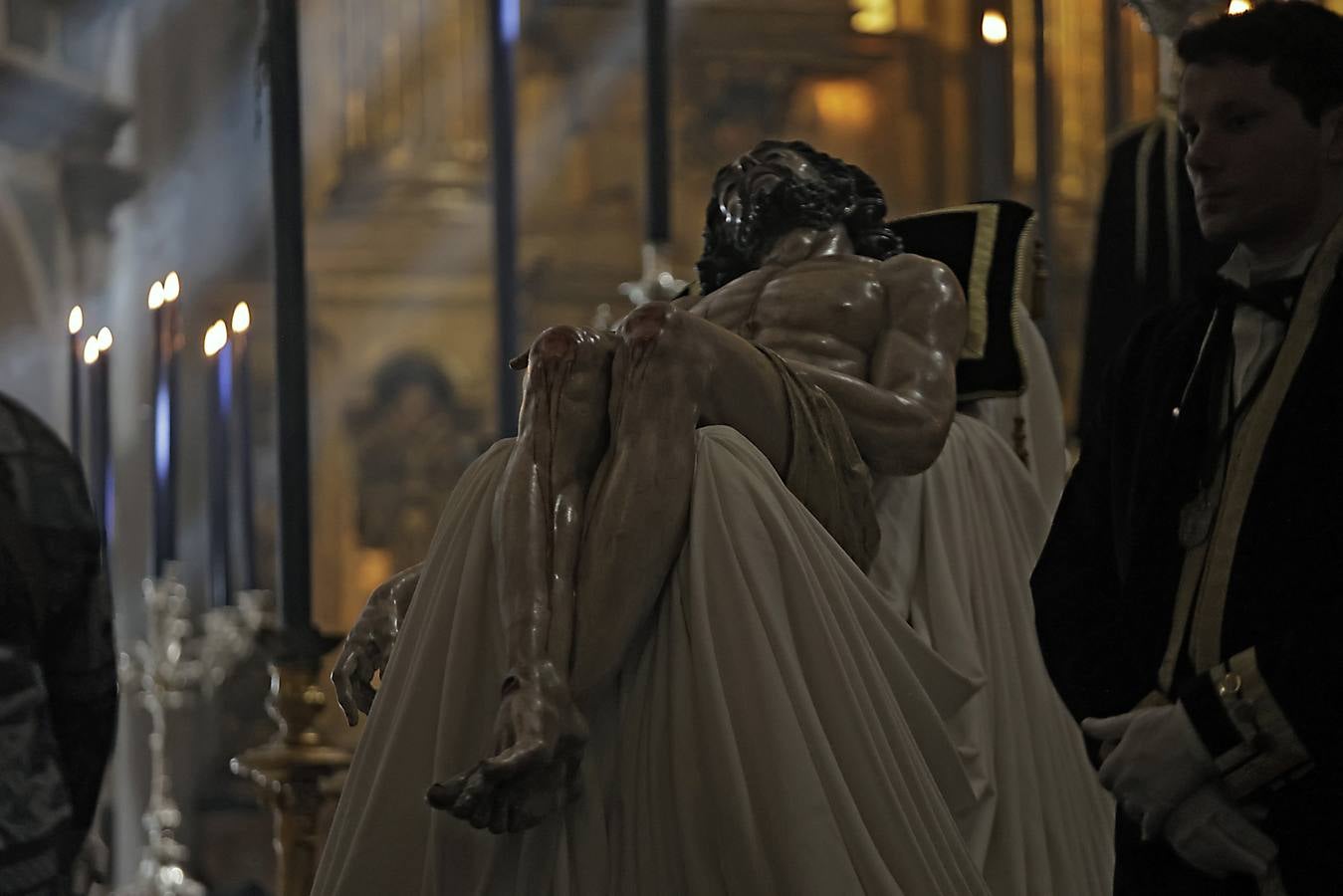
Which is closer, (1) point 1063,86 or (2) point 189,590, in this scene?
(2) point 189,590

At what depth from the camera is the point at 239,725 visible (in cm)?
798

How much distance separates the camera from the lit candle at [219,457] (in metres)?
3.93

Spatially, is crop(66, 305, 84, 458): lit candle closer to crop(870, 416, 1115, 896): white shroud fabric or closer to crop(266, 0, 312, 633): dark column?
crop(266, 0, 312, 633): dark column

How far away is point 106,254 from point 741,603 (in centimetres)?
577

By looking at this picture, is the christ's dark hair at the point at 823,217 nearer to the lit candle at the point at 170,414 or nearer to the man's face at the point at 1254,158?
the lit candle at the point at 170,414

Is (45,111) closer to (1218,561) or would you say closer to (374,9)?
(374,9)

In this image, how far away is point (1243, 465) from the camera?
222 cm

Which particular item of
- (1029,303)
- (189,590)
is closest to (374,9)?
(189,590)

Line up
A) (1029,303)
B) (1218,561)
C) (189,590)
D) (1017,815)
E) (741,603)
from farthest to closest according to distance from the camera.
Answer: (189,590), (1029,303), (1017,815), (741,603), (1218,561)

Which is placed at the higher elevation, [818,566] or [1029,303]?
[1029,303]

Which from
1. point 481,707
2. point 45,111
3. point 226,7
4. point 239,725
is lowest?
point 239,725

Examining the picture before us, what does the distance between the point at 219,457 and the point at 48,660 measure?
1658 millimetres

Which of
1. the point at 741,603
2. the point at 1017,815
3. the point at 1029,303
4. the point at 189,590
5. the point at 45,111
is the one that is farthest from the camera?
the point at 189,590

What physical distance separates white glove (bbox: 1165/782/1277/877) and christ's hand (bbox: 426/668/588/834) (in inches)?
29.7
